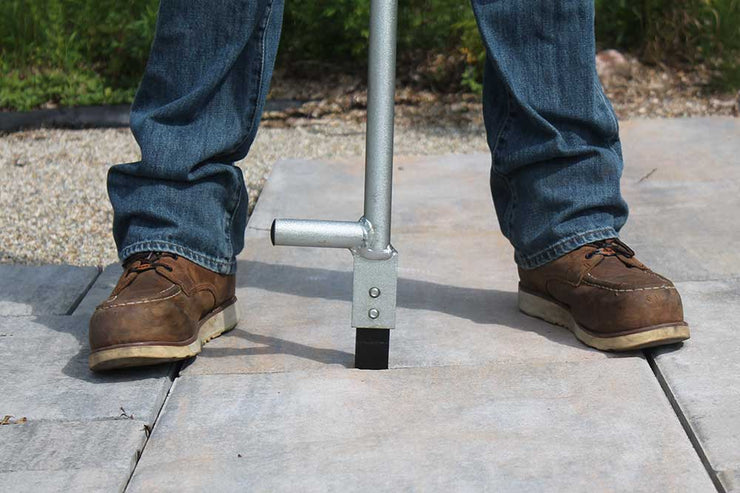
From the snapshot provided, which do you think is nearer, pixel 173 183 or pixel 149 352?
pixel 149 352

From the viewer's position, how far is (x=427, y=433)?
1.34 metres

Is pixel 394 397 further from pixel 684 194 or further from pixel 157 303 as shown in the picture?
pixel 684 194

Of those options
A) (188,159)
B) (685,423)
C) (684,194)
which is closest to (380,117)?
(188,159)

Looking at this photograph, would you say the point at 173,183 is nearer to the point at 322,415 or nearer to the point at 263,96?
the point at 263,96

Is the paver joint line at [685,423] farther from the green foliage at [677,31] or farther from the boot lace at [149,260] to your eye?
the green foliage at [677,31]

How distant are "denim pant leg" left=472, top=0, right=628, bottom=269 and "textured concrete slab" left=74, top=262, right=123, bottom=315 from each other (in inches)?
33.2

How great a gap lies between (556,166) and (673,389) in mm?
449

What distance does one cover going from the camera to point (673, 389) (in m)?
1.45

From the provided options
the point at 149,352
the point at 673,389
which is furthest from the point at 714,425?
the point at 149,352

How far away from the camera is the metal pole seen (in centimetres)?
142

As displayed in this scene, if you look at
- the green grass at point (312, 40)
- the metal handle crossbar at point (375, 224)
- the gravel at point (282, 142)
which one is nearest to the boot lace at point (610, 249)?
the metal handle crossbar at point (375, 224)

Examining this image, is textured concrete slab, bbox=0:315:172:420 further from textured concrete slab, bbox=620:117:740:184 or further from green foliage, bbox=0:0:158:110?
green foliage, bbox=0:0:158:110

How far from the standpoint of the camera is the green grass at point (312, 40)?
3941 millimetres

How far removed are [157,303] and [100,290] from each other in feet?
1.68
